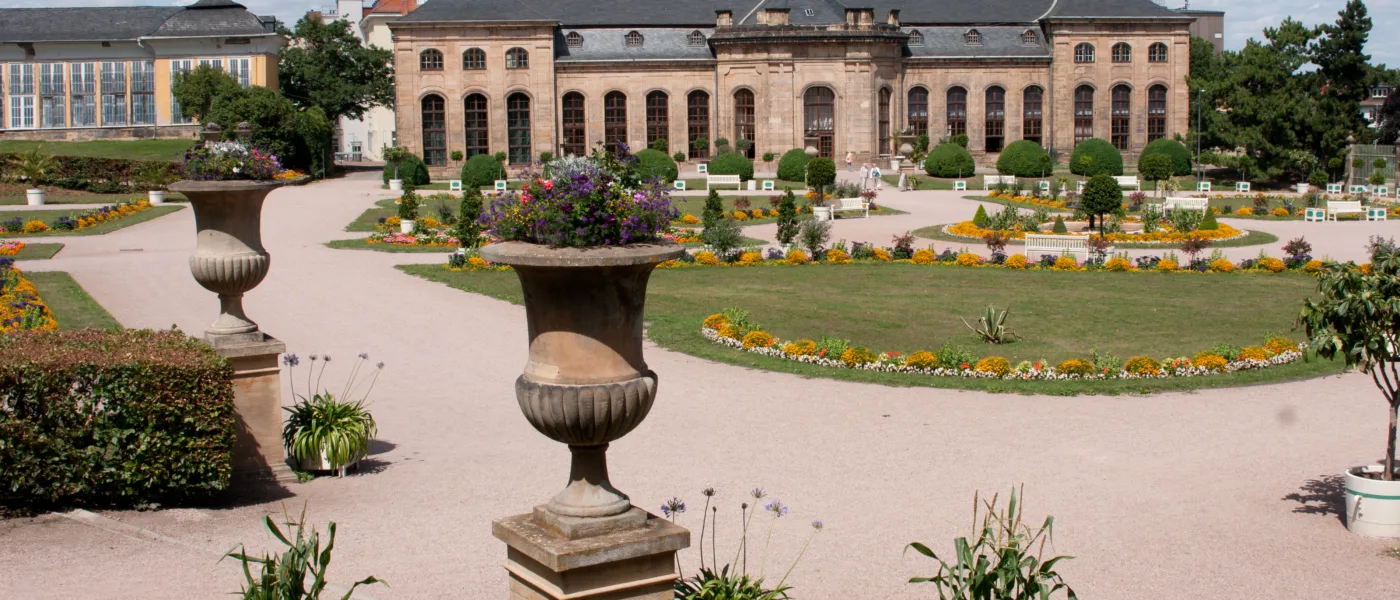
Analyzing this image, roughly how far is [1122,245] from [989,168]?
31.1 m

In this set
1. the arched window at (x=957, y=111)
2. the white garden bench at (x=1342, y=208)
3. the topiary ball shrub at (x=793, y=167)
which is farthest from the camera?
the arched window at (x=957, y=111)

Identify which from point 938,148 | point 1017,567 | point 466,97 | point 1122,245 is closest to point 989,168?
point 938,148

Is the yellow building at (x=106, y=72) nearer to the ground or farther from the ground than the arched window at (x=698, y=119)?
farther from the ground

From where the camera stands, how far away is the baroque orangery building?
200 feet

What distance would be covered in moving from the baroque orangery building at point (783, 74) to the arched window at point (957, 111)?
0.06 metres

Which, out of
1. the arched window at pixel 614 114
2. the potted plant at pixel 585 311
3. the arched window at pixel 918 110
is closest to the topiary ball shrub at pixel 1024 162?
the arched window at pixel 918 110

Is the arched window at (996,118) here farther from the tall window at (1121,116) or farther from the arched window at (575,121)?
the arched window at (575,121)

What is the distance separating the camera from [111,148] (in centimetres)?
6062

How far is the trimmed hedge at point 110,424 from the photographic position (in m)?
10.4

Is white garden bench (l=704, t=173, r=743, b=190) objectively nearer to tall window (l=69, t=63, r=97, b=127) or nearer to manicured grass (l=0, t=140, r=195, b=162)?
manicured grass (l=0, t=140, r=195, b=162)

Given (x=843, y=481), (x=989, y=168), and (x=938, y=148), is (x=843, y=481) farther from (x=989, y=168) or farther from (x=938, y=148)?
(x=989, y=168)

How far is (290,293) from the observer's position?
79.8ft

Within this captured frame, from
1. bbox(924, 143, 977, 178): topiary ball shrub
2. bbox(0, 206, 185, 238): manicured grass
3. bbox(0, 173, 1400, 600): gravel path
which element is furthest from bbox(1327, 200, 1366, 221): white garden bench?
bbox(0, 206, 185, 238): manicured grass

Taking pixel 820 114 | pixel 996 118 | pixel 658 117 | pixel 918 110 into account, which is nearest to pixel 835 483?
pixel 820 114
